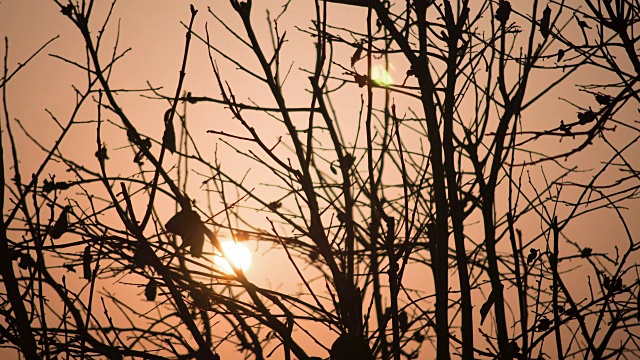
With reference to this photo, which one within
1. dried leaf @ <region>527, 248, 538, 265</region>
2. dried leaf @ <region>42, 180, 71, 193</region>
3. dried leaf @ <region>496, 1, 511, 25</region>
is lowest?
dried leaf @ <region>527, 248, 538, 265</region>

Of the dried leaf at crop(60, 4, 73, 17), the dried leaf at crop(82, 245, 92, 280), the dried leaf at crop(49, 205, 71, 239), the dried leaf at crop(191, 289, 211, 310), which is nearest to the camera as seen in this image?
the dried leaf at crop(191, 289, 211, 310)

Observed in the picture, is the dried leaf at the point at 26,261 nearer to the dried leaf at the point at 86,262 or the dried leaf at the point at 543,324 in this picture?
the dried leaf at the point at 86,262

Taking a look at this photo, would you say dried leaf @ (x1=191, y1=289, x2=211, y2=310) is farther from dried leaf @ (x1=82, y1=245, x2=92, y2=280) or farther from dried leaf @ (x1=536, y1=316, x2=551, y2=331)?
dried leaf @ (x1=536, y1=316, x2=551, y2=331)

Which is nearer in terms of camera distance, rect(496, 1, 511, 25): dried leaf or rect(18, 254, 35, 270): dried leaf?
rect(18, 254, 35, 270): dried leaf

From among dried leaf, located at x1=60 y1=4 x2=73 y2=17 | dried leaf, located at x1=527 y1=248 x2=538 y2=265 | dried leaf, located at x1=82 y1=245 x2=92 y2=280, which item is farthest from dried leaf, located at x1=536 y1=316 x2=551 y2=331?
dried leaf, located at x1=60 y1=4 x2=73 y2=17

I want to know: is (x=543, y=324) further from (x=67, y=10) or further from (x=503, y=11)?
(x=67, y=10)

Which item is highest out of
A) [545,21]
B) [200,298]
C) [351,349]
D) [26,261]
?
[545,21]

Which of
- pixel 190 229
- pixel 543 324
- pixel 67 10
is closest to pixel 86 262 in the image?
pixel 190 229

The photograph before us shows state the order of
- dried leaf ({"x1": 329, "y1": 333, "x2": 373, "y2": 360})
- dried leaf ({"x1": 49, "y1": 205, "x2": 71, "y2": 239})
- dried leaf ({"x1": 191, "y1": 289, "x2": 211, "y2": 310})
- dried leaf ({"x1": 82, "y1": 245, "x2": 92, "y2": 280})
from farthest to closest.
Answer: dried leaf ({"x1": 82, "y1": 245, "x2": 92, "y2": 280})
dried leaf ({"x1": 49, "y1": 205, "x2": 71, "y2": 239})
dried leaf ({"x1": 191, "y1": 289, "x2": 211, "y2": 310})
dried leaf ({"x1": 329, "y1": 333, "x2": 373, "y2": 360})

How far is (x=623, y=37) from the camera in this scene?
107 inches

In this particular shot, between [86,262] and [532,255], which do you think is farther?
[532,255]

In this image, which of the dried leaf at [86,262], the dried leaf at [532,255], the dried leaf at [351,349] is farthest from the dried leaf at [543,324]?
the dried leaf at [86,262]

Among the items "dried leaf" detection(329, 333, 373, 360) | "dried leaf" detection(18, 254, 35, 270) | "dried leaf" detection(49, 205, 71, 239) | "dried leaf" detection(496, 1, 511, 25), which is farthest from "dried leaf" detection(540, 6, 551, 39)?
"dried leaf" detection(18, 254, 35, 270)

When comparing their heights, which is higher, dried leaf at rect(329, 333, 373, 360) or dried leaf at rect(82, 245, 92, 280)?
dried leaf at rect(82, 245, 92, 280)
